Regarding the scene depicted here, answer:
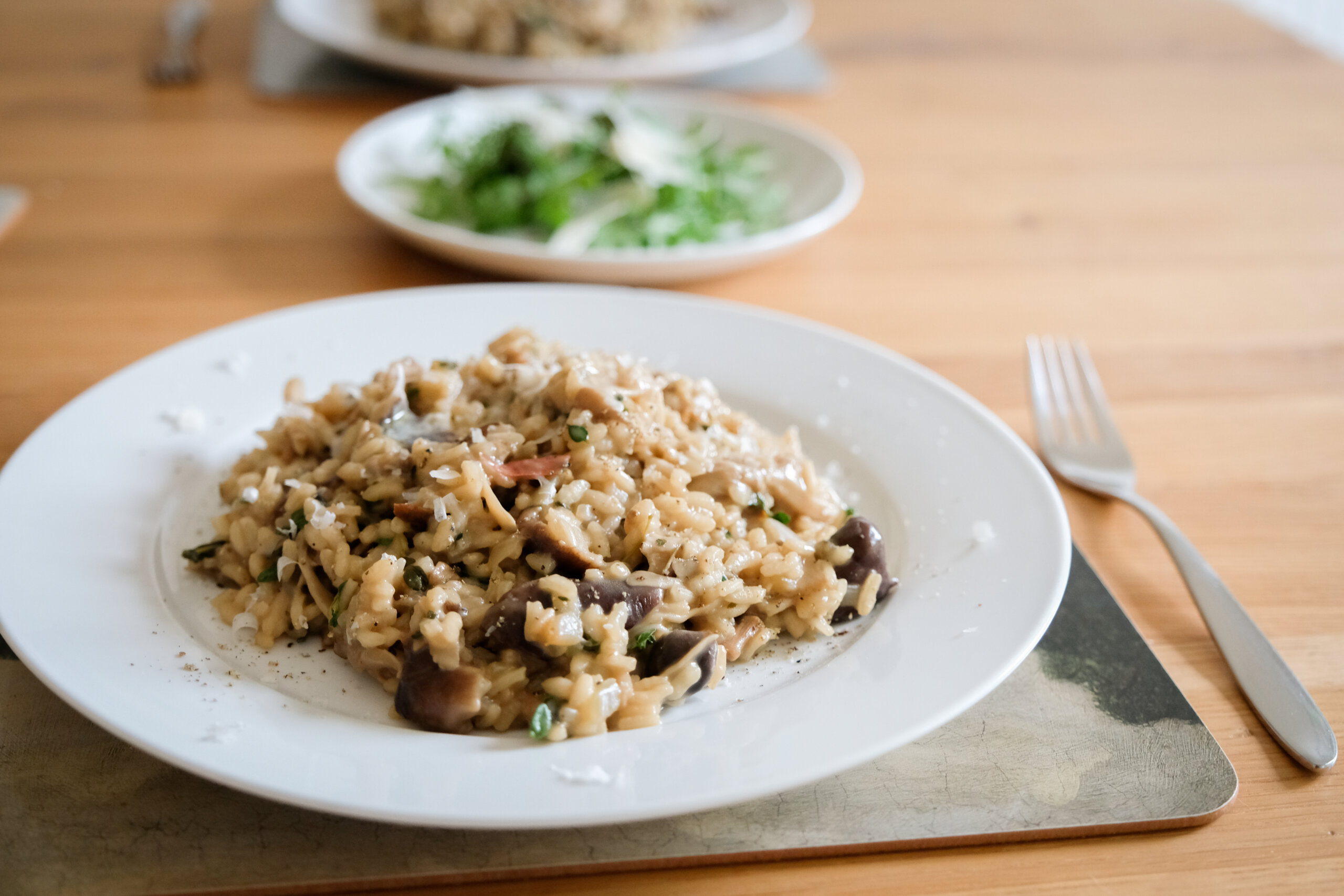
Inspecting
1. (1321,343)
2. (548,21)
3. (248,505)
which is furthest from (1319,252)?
(248,505)

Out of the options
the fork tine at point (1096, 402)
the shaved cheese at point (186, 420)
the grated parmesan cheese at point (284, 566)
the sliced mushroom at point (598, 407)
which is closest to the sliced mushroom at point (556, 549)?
the sliced mushroom at point (598, 407)

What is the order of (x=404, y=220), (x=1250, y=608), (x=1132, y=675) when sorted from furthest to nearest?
1. (x=404, y=220)
2. (x=1250, y=608)
3. (x=1132, y=675)

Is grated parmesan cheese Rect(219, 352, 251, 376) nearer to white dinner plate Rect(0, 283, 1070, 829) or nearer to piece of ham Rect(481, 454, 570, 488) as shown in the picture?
white dinner plate Rect(0, 283, 1070, 829)

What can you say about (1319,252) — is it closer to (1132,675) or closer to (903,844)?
(1132,675)

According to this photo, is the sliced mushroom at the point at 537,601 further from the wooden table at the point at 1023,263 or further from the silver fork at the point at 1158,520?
the silver fork at the point at 1158,520

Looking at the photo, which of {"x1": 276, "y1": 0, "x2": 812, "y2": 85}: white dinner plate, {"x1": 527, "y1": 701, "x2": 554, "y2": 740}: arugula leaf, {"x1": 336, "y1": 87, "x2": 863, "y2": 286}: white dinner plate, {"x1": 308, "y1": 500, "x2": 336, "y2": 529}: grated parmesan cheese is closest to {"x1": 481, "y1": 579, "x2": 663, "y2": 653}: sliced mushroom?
{"x1": 527, "y1": 701, "x2": 554, "y2": 740}: arugula leaf

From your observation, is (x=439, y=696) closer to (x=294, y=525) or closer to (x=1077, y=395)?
(x=294, y=525)
